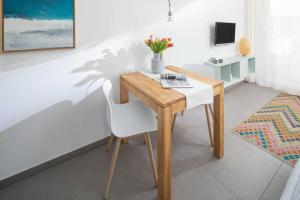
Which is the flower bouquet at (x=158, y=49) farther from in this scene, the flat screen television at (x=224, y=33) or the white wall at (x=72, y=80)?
the flat screen television at (x=224, y=33)

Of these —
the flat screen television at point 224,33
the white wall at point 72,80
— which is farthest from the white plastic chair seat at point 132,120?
the flat screen television at point 224,33

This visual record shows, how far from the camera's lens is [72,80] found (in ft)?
6.62

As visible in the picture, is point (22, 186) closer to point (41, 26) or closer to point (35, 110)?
point (35, 110)

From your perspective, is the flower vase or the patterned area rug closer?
the patterned area rug

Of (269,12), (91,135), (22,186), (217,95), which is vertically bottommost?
(22,186)

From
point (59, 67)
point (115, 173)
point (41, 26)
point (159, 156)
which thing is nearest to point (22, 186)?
point (115, 173)

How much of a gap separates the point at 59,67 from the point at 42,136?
65cm

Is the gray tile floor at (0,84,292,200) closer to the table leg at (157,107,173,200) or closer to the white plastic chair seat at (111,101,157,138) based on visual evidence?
the table leg at (157,107,173,200)

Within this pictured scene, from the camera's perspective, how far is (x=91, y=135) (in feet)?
7.43

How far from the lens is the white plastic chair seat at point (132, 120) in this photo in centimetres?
167

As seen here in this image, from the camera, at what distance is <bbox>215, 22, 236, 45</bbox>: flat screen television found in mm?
3404

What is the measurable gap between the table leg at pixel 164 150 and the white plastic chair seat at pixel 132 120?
0.66ft

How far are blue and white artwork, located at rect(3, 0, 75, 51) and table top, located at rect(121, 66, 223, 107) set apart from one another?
66cm

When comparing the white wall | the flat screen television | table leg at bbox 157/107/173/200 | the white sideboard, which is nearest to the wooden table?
table leg at bbox 157/107/173/200
